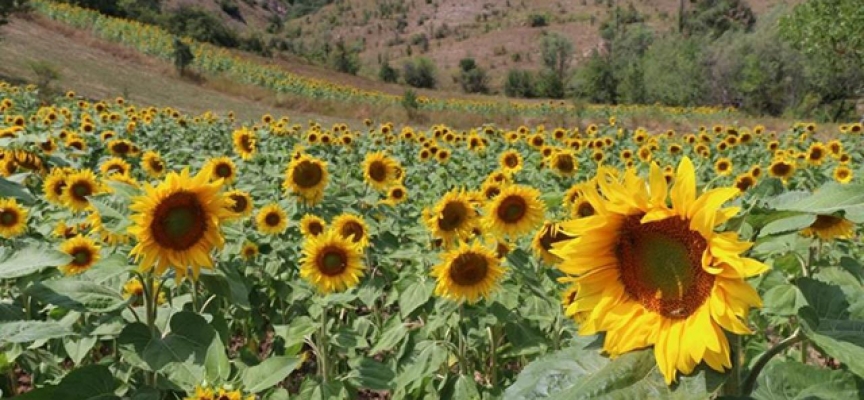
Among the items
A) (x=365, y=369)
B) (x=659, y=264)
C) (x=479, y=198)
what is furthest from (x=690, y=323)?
(x=479, y=198)

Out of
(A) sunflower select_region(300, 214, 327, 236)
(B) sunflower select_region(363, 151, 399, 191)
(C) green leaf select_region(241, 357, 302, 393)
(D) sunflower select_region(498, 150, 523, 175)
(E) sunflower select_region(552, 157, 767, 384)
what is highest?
(E) sunflower select_region(552, 157, 767, 384)

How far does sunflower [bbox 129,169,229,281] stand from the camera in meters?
1.86

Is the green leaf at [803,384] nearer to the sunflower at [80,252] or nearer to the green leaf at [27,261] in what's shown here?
the green leaf at [27,261]

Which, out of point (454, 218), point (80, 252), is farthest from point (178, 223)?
point (454, 218)

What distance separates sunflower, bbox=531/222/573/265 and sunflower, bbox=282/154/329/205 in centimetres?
158

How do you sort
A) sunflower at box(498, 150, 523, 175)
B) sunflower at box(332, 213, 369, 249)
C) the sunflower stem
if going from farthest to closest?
sunflower at box(498, 150, 523, 175) → sunflower at box(332, 213, 369, 249) → the sunflower stem

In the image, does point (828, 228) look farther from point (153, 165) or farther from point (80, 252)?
point (153, 165)

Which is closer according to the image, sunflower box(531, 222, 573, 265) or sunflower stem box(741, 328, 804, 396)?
sunflower stem box(741, 328, 804, 396)

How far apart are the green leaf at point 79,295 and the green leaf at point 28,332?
0.37 ft

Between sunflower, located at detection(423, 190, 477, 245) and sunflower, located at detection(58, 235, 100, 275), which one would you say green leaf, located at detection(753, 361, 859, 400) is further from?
sunflower, located at detection(58, 235, 100, 275)

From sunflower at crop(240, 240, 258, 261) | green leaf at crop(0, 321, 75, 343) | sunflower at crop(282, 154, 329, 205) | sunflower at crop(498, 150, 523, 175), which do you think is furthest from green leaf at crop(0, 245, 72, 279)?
sunflower at crop(498, 150, 523, 175)

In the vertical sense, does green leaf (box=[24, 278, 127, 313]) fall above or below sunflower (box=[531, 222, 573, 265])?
above

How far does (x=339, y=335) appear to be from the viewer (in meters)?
2.58

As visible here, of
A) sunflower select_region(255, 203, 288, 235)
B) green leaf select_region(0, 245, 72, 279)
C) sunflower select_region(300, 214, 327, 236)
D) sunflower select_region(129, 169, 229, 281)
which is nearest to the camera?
green leaf select_region(0, 245, 72, 279)
